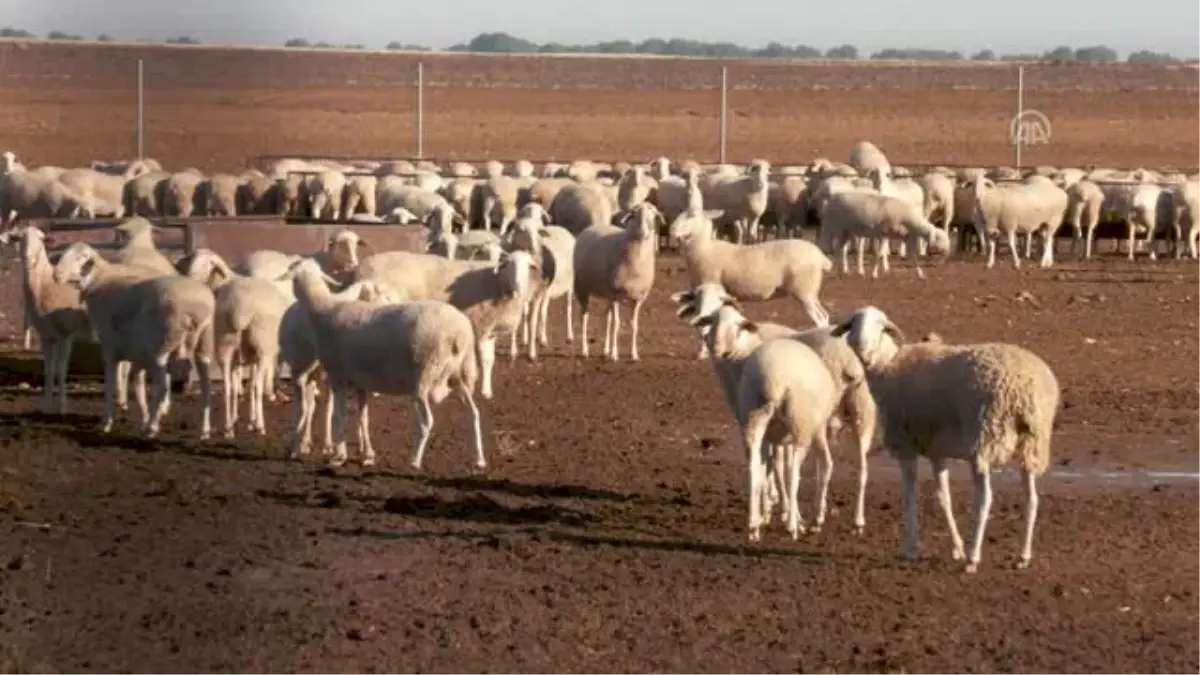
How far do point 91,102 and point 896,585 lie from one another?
4.84 metres

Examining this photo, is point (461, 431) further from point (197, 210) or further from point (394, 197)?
point (197, 210)

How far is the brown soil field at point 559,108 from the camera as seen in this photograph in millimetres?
3508

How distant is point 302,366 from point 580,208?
1606 centimetres

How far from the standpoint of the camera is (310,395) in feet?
47.3

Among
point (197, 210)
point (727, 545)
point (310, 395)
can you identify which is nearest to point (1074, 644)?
point (727, 545)

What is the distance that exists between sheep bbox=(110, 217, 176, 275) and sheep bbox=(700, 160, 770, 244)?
45.7 ft

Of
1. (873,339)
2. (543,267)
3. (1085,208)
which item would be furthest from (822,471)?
(1085,208)

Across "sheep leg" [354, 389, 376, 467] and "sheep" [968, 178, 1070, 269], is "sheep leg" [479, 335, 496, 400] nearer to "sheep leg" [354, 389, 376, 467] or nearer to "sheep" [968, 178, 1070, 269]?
"sheep leg" [354, 389, 376, 467]

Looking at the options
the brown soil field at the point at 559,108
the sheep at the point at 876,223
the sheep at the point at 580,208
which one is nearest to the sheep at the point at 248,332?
the brown soil field at the point at 559,108

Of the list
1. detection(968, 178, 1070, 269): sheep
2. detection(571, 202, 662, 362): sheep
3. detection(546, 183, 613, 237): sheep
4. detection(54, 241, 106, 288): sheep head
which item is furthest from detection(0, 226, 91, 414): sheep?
detection(968, 178, 1070, 269): sheep

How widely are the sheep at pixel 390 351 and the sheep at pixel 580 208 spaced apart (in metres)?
15.5

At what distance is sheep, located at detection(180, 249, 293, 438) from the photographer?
14.7m

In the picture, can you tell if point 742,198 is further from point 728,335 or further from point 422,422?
point 728,335

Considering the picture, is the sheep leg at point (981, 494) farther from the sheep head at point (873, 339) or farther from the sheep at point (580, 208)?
the sheep at point (580, 208)
